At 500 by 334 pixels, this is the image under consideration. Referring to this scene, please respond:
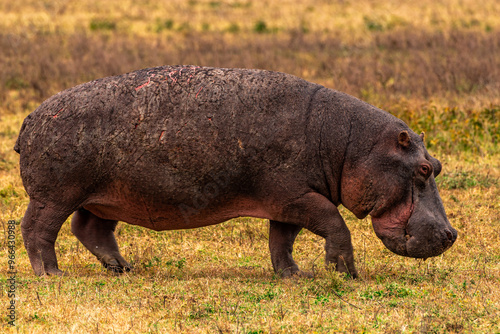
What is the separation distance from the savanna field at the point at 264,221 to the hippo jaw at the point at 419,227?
357mm

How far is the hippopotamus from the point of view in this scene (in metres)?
6.73

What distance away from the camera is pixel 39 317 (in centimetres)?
574

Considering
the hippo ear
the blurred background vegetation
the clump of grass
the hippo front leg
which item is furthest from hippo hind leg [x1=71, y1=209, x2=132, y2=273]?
the clump of grass

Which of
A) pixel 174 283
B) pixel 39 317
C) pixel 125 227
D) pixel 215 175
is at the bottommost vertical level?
pixel 125 227

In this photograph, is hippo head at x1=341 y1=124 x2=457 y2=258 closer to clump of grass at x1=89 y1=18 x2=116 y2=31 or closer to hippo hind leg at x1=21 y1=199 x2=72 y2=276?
hippo hind leg at x1=21 y1=199 x2=72 y2=276

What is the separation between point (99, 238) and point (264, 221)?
8.76ft

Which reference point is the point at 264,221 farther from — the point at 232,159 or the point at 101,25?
the point at 101,25

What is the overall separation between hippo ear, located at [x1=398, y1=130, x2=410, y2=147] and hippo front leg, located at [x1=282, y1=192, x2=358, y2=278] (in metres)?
0.84

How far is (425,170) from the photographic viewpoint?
6.62m

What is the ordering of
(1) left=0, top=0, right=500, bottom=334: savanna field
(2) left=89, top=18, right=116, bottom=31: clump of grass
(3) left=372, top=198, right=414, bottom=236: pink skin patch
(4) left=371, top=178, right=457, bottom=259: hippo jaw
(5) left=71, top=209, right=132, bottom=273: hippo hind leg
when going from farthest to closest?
(2) left=89, top=18, right=116, bottom=31: clump of grass, (5) left=71, top=209, right=132, bottom=273: hippo hind leg, (3) left=372, top=198, right=414, bottom=236: pink skin patch, (4) left=371, top=178, right=457, bottom=259: hippo jaw, (1) left=0, top=0, right=500, bottom=334: savanna field

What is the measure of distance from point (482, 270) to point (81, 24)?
1924 cm

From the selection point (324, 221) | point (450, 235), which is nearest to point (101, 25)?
point (324, 221)

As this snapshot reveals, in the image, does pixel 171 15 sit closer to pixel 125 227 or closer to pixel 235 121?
pixel 125 227

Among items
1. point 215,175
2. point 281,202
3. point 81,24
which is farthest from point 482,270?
point 81,24
